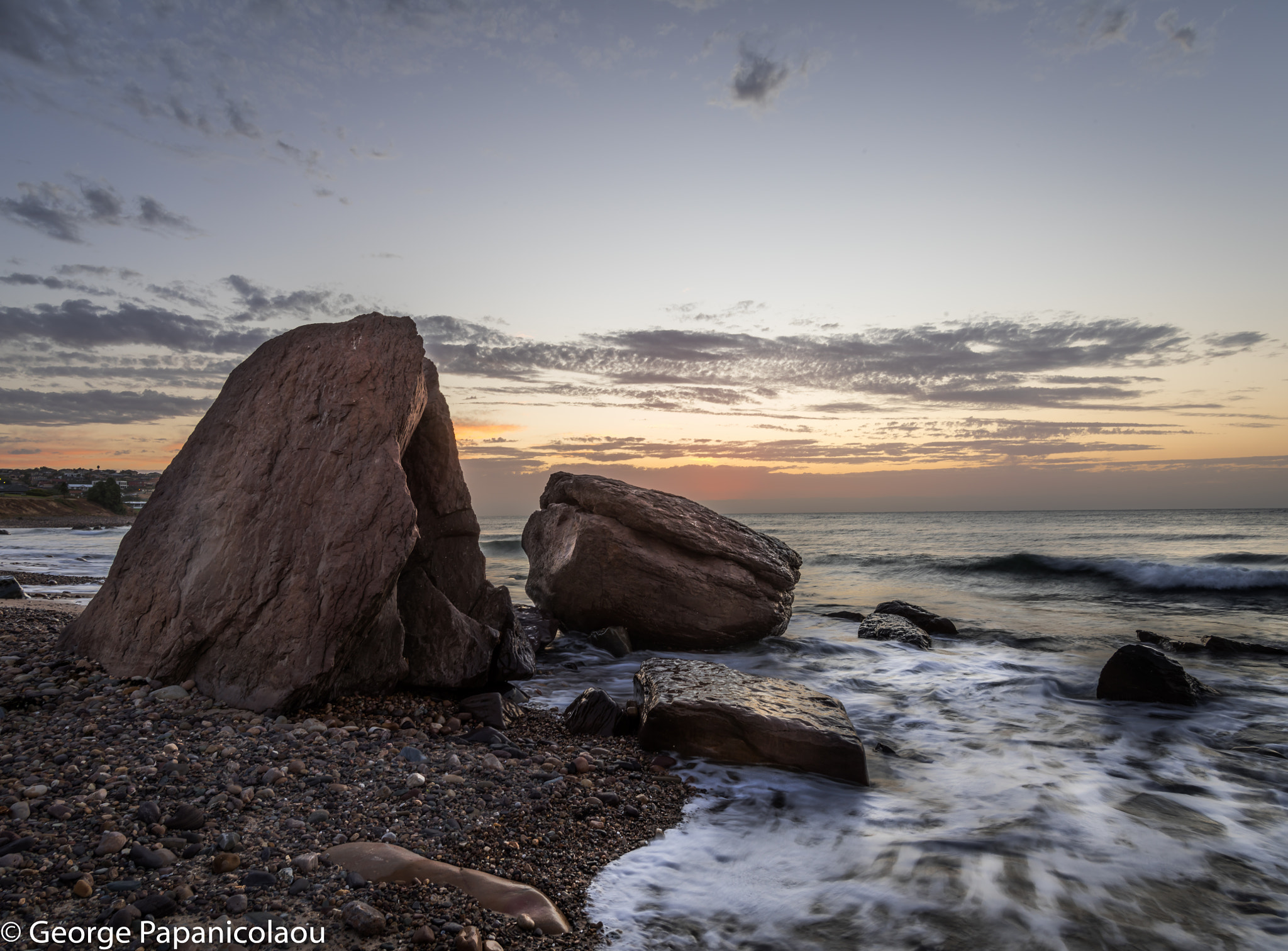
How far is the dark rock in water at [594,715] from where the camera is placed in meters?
6.07

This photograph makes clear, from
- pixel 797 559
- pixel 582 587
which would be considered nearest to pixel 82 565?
pixel 582 587

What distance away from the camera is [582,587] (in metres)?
10.5

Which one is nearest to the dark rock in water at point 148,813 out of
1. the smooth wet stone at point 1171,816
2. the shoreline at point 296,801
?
the shoreline at point 296,801

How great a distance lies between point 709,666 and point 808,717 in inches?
57.1

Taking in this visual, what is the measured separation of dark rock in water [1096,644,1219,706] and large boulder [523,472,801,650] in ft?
15.0

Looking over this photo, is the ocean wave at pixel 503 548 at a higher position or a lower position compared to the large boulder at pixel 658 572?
lower

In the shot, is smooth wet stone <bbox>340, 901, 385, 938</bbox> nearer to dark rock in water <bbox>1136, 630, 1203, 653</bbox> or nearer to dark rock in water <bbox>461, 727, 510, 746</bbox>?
dark rock in water <bbox>461, 727, 510, 746</bbox>

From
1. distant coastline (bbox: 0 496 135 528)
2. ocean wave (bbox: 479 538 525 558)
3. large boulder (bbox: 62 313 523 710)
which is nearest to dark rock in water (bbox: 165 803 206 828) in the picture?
large boulder (bbox: 62 313 523 710)

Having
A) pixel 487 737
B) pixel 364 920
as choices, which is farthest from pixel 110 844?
pixel 487 737

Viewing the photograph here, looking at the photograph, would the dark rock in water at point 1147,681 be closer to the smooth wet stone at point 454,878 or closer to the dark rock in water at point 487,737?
the dark rock in water at point 487,737

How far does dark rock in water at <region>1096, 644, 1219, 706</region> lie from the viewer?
770 centimetres

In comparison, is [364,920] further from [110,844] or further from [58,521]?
→ [58,521]

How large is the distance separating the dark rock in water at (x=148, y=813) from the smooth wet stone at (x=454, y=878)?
2.94 ft

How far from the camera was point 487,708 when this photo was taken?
5.95 metres
